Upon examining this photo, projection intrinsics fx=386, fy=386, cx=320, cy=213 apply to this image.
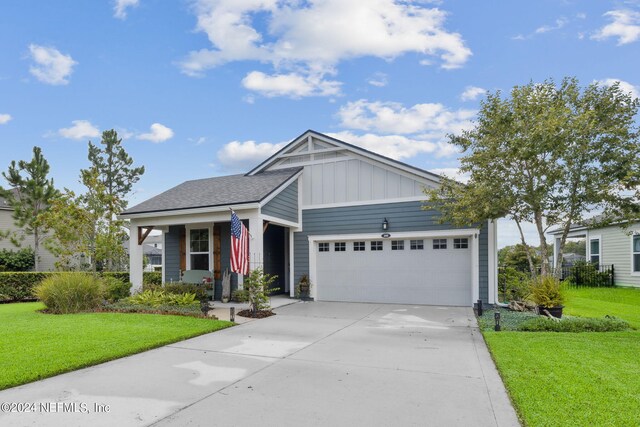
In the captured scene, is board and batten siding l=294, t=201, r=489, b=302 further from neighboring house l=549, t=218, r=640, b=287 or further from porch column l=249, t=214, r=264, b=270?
neighboring house l=549, t=218, r=640, b=287

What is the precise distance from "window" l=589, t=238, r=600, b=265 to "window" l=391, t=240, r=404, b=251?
46.6ft

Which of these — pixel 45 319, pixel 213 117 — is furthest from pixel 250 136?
pixel 45 319

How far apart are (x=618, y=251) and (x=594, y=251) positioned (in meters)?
2.91

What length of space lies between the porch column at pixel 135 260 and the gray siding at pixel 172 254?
1.28 m

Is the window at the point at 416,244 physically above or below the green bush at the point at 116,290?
above

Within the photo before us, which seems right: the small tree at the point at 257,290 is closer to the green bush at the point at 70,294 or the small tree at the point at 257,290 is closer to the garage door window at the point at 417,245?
the green bush at the point at 70,294

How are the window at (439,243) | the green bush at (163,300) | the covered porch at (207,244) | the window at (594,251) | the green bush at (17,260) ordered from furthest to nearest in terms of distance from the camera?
the window at (594,251), the green bush at (17,260), the window at (439,243), the covered porch at (207,244), the green bush at (163,300)

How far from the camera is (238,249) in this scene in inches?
406

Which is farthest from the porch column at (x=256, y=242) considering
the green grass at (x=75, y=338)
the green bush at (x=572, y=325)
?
the green bush at (x=572, y=325)

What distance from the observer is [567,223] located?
10141 mm

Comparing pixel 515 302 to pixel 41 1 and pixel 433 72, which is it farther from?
pixel 41 1

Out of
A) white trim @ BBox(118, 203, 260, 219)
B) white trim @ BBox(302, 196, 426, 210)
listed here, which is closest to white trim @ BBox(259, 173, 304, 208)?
white trim @ BBox(118, 203, 260, 219)

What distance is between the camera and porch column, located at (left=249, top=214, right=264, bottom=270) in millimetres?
11359

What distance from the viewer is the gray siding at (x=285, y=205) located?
1223cm
